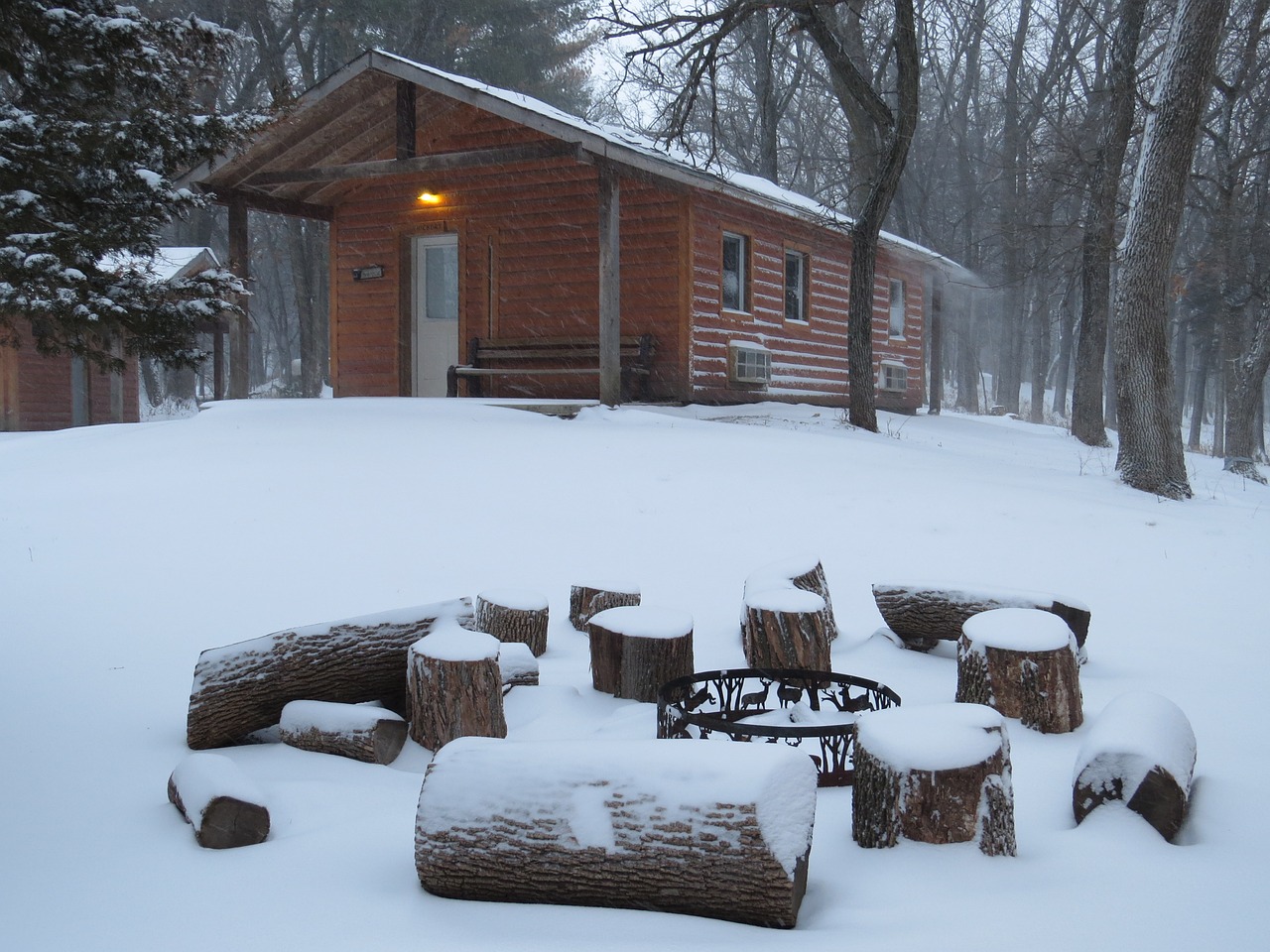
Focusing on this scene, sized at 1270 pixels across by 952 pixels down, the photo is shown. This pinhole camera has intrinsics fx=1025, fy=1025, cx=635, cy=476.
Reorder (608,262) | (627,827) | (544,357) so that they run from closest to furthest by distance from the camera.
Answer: (627,827) → (608,262) → (544,357)

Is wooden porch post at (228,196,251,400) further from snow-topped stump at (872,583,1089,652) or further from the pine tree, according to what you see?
snow-topped stump at (872,583,1089,652)

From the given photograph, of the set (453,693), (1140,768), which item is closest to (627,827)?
(453,693)

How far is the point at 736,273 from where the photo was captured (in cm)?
1614

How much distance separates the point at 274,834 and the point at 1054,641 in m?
3.13

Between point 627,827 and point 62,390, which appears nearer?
point 627,827

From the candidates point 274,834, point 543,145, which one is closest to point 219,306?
point 274,834

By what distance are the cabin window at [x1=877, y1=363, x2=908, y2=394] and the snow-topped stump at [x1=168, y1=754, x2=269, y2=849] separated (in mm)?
18929

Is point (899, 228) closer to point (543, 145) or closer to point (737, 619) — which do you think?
point (543, 145)

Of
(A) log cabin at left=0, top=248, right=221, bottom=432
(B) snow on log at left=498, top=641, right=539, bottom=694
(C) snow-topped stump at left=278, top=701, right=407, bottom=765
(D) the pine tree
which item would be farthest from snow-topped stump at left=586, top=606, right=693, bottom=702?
(A) log cabin at left=0, top=248, right=221, bottom=432

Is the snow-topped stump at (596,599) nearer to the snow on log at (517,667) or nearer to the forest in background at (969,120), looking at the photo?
the snow on log at (517,667)

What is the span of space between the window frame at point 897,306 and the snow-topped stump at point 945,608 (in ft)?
55.7

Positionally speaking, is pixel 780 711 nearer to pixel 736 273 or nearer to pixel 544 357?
pixel 544 357

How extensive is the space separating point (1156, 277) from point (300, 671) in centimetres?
997

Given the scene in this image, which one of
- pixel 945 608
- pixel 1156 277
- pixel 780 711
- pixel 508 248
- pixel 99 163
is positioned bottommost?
pixel 780 711
